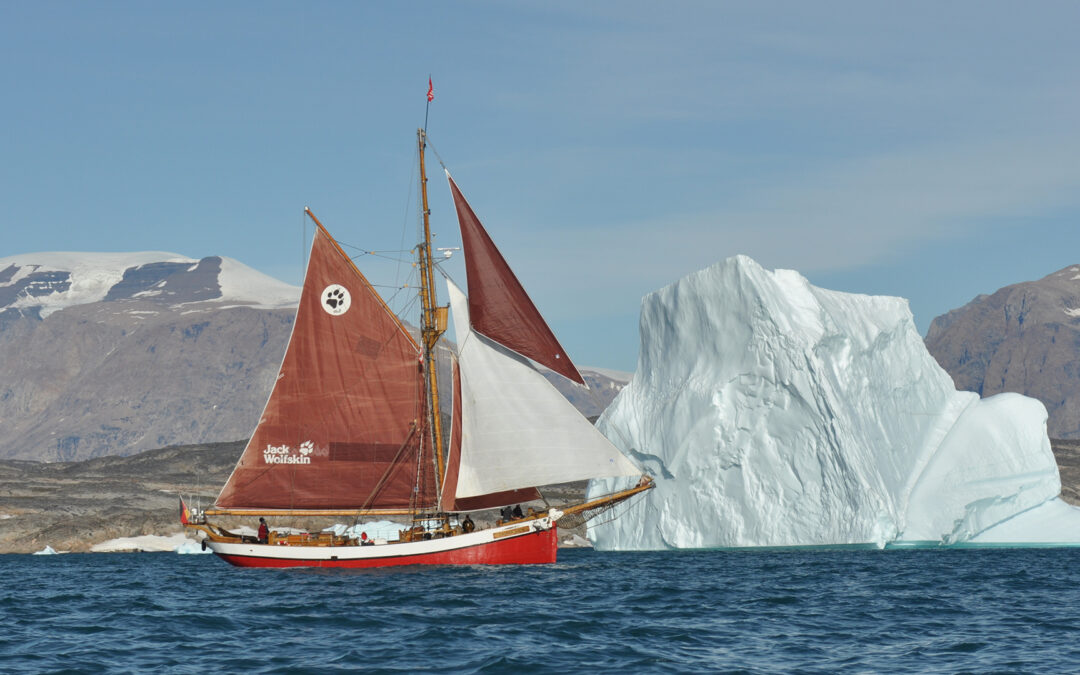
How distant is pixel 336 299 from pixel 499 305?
8247 millimetres

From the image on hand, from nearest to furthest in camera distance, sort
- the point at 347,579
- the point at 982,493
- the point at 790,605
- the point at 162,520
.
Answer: the point at 790,605 < the point at 347,579 < the point at 982,493 < the point at 162,520

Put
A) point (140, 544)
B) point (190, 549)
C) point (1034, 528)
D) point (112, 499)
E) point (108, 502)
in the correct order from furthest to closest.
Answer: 1. point (112, 499)
2. point (108, 502)
3. point (140, 544)
4. point (190, 549)
5. point (1034, 528)

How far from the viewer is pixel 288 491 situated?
2211 inches

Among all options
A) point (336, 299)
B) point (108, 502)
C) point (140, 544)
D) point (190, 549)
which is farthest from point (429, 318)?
point (108, 502)

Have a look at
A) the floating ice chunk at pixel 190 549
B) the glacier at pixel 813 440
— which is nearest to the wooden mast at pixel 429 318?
the glacier at pixel 813 440

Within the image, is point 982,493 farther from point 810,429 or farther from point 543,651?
point 543,651

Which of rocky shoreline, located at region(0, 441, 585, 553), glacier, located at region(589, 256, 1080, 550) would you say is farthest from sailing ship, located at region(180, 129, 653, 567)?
rocky shoreline, located at region(0, 441, 585, 553)

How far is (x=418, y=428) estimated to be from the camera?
5641 cm

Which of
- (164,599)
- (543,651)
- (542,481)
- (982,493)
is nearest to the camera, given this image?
(543,651)

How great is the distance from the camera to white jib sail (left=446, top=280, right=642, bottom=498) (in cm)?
5259

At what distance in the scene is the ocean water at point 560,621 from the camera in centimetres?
2667

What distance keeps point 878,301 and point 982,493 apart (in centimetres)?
1541

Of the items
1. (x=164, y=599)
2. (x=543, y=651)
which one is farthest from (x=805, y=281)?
(x=543, y=651)

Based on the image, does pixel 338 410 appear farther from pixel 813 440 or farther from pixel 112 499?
pixel 112 499
